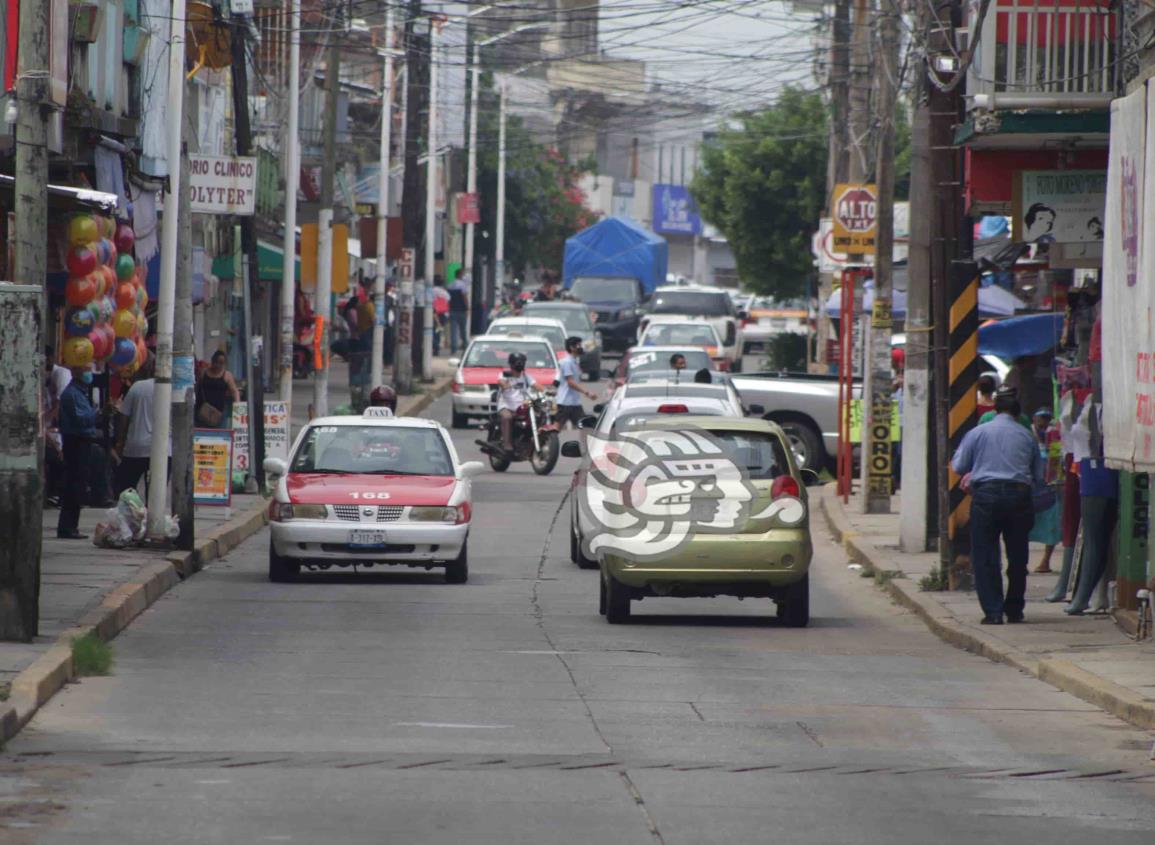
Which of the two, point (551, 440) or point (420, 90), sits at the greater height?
point (420, 90)

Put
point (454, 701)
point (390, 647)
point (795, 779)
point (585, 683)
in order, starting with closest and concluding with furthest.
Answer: point (795, 779) < point (454, 701) < point (585, 683) < point (390, 647)

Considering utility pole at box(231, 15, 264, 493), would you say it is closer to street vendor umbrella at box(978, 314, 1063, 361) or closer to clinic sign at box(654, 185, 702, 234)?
street vendor umbrella at box(978, 314, 1063, 361)

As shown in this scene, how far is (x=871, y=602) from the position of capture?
1912cm

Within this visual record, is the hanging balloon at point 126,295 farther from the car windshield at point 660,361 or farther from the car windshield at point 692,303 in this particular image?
the car windshield at point 692,303

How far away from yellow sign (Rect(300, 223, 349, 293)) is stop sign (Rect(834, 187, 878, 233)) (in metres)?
8.69

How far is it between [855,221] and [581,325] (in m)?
26.0

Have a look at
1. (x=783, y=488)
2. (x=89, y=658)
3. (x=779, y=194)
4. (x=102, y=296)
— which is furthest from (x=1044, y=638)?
(x=779, y=194)

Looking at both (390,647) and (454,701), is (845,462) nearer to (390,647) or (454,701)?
(390,647)

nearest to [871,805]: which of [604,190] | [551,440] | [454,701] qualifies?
[454,701]

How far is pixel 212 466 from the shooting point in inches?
907

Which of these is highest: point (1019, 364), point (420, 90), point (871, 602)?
point (420, 90)

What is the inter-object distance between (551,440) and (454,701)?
20292mm

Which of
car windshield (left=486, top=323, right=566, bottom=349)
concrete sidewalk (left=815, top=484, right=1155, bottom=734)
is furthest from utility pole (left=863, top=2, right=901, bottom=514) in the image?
car windshield (left=486, top=323, right=566, bottom=349)

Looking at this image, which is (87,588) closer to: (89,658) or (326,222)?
(89,658)
